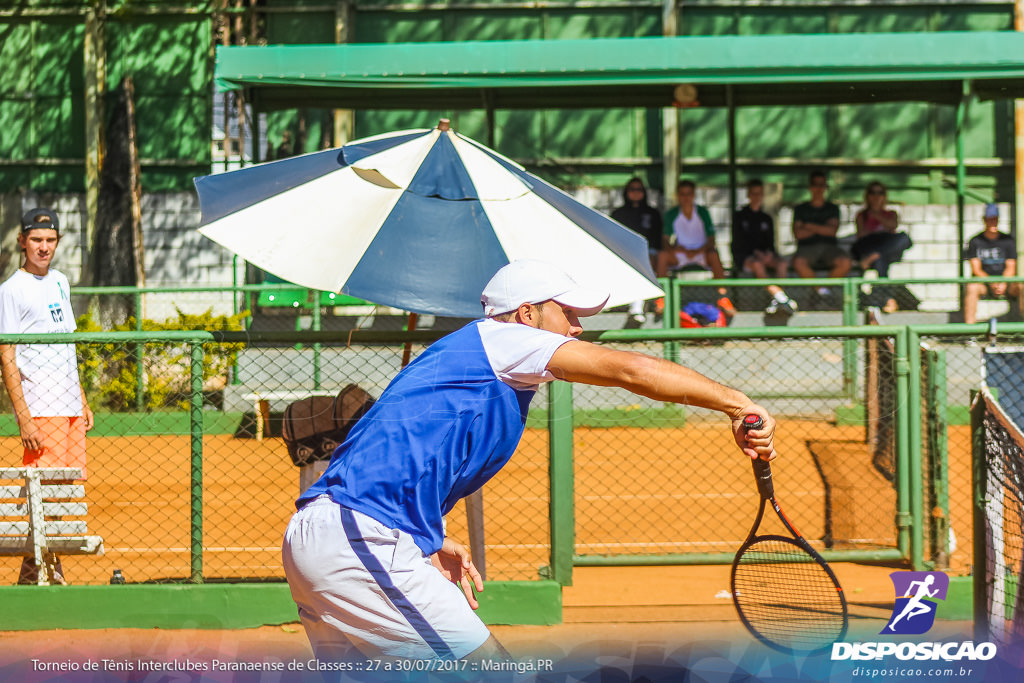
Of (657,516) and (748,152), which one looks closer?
(657,516)

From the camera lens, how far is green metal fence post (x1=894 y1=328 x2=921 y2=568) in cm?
623

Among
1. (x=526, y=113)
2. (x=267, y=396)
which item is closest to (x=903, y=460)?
(x=267, y=396)

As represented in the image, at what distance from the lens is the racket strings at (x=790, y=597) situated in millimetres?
4992

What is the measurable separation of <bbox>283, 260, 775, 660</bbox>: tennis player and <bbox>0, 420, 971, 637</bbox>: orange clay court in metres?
2.95

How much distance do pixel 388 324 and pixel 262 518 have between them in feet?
17.4

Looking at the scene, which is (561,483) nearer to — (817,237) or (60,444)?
(60,444)

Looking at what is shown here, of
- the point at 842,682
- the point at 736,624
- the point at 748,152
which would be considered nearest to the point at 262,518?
the point at 736,624

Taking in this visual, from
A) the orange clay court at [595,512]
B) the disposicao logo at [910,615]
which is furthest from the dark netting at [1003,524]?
the orange clay court at [595,512]

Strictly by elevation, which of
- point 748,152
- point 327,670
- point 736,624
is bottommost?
point 736,624

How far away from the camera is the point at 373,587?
297cm

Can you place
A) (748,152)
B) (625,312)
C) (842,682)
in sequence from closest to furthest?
(842,682) < (625,312) < (748,152)

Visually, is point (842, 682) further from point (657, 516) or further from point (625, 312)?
point (625, 312)

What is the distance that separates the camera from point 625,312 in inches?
494

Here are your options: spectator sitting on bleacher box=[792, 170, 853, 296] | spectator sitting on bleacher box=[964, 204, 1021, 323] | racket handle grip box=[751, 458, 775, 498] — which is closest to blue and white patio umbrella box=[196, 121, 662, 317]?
racket handle grip box=[751, 458, 775, 498]
